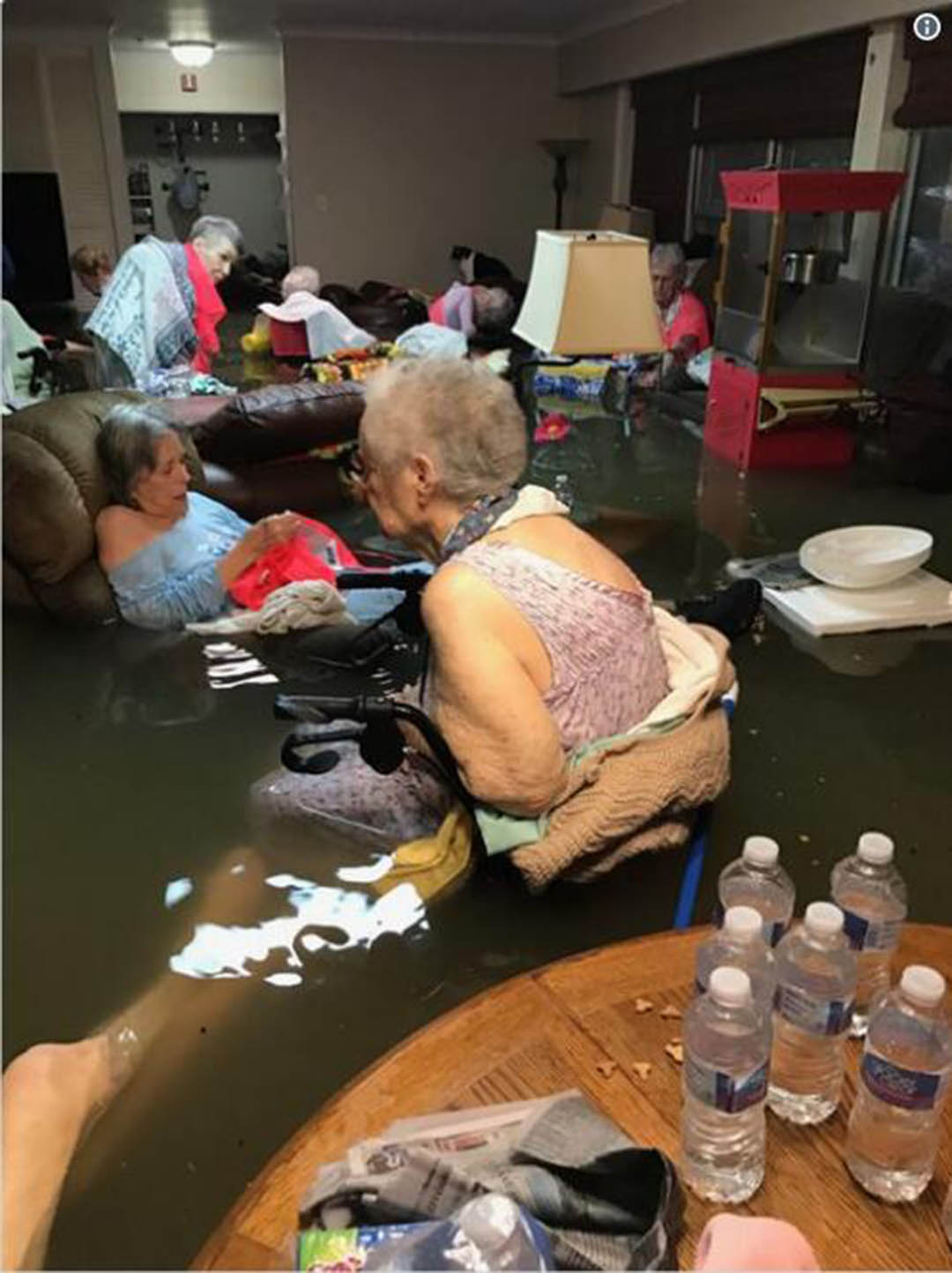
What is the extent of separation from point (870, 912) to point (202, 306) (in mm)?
4395

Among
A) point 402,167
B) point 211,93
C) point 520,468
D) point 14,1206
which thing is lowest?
point 14,1206

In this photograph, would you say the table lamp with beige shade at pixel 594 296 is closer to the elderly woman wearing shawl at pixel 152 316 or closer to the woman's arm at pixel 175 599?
the woman's arm at pixel 175 599

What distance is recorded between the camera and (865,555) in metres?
3.07

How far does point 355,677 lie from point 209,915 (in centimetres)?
97

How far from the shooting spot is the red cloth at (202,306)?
4.62m

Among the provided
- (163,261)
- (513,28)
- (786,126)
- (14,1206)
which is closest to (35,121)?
(513,28)

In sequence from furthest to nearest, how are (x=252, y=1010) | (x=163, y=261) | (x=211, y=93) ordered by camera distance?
(x=211, y=93) < (x=163, y=261) < (x=252, y=1010)

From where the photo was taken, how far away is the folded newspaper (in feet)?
2.50

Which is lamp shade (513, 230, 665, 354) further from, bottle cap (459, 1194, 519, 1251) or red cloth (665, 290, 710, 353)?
bottle cap (459, 1194, 519, 1251)

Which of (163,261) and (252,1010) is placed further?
(163,261)

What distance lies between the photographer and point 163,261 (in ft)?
14.2

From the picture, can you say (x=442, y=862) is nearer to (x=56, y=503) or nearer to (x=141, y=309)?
(x=56, y=503)

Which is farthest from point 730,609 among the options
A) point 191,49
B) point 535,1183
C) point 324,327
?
point 191,49

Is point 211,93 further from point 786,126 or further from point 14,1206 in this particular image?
point 14,1206
